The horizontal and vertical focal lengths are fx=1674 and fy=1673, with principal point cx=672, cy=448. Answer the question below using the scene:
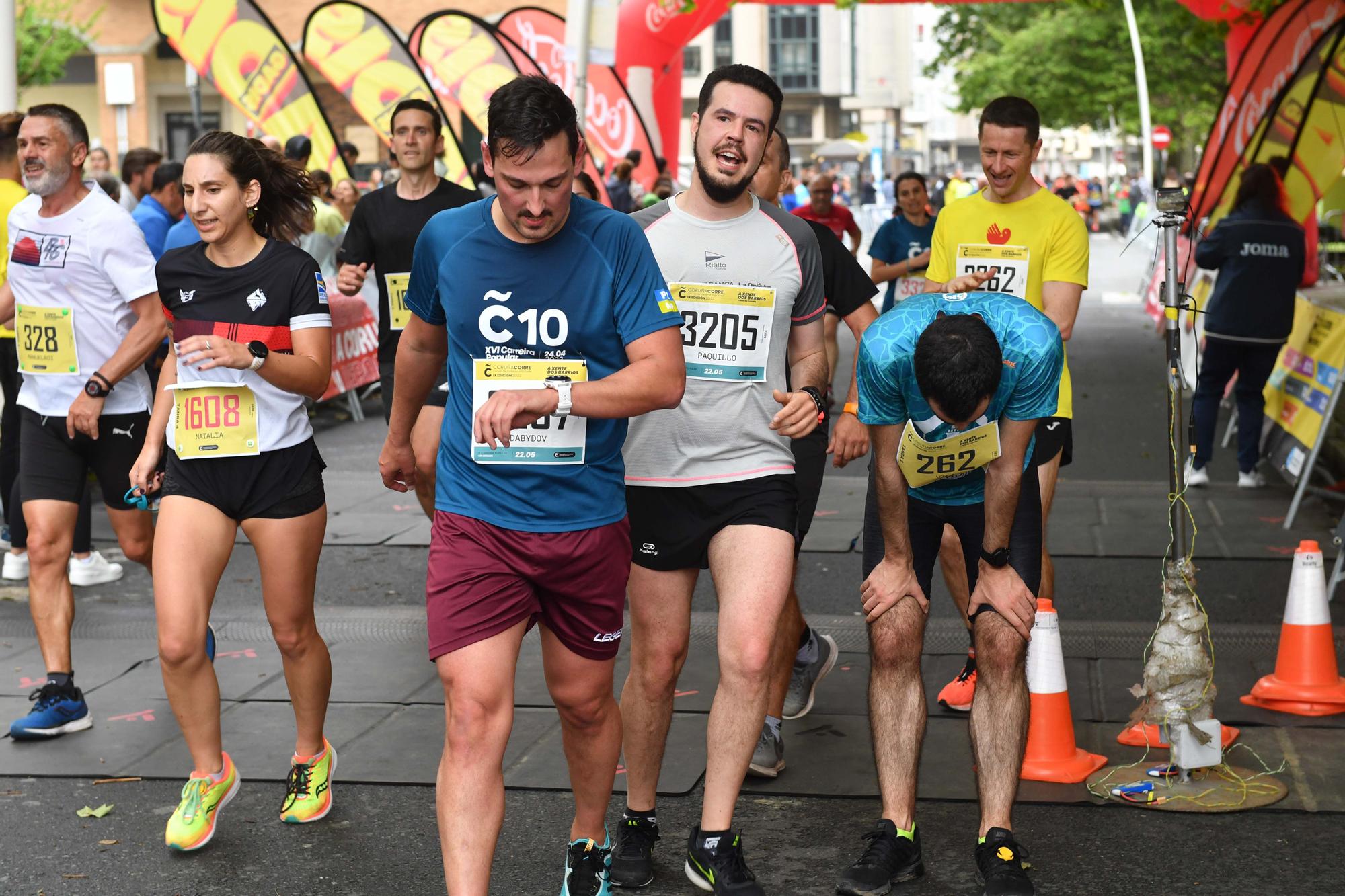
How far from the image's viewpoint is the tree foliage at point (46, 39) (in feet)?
140

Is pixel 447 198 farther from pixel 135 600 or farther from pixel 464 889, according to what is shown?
pixel 464 889

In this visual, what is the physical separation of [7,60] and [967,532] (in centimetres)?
695

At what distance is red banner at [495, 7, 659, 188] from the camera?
19.5 m

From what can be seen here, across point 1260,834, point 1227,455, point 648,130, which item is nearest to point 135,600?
point 1260,834

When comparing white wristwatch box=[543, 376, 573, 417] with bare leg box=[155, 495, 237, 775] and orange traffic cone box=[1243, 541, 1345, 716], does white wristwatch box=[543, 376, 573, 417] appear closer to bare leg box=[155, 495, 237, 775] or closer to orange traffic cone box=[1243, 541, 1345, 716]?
bare leg box=[155, 495, 237, 775]

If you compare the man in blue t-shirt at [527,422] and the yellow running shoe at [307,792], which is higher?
the man in blue t-shirt at [527,422]

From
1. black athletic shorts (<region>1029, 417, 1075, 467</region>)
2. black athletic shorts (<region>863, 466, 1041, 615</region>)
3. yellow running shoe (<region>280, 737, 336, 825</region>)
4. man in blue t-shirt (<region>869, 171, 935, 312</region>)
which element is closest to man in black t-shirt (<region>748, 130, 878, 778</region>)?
black athletic shorts (<region>863, 466, 1041, 615</region>)

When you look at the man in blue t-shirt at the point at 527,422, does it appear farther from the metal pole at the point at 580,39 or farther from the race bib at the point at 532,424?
the metal pole at the point at 580,39

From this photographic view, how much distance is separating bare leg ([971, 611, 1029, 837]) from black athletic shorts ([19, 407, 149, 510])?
10.0ft

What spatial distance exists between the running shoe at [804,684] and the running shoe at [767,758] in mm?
586

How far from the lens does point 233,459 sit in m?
4.75

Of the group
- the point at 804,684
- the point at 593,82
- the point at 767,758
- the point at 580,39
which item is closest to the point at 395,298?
the point at 804,684

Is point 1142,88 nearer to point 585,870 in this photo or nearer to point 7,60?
point 7,60

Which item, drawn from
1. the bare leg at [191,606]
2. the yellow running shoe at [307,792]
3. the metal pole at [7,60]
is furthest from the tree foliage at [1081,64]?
the bare leg at [191,606]
